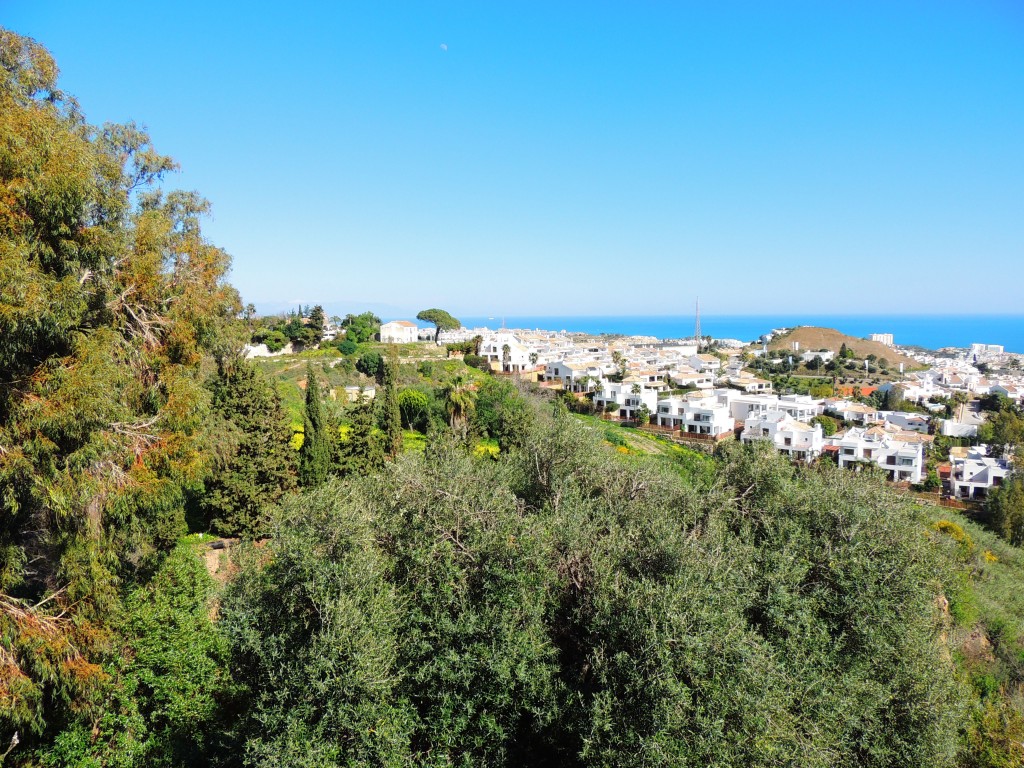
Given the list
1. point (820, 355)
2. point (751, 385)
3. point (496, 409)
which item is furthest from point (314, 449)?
point (820, 355)

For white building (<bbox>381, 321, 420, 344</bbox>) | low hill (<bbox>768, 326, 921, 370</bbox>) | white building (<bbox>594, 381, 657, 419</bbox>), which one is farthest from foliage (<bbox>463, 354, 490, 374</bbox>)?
low hill (<bbox>768, 326, 921, 370</bbox>)

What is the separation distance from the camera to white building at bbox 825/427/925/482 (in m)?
42.5

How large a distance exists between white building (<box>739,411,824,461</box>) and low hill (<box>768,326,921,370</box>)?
63.8m

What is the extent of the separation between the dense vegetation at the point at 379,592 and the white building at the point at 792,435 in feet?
111

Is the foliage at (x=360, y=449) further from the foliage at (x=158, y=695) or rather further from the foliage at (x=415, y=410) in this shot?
the foliage at (x=415, y=410)

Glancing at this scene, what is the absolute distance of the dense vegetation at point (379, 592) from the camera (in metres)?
8.04

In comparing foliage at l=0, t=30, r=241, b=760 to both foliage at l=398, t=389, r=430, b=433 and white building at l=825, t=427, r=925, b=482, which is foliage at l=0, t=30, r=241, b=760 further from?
white building at l=825, t=427, r=925, b=482

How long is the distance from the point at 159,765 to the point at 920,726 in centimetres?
1242

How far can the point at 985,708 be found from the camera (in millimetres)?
14312

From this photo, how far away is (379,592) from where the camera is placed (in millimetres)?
8641

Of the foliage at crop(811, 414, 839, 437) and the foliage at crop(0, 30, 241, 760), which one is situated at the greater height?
the foliage at crop(0, 30, 241, 760)

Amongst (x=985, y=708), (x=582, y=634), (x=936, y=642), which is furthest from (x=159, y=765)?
(x=985, y=708)

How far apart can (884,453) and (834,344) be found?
8449 centimetres

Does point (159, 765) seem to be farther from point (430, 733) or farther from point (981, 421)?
point (981, 421)
